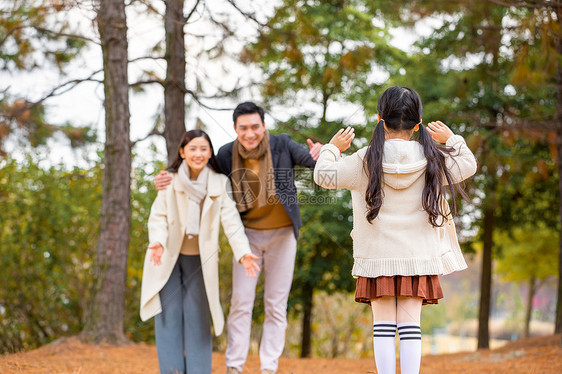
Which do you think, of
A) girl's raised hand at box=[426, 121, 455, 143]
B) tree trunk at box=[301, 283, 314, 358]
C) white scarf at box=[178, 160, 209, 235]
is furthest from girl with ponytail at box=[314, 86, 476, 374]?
tree trunk at box=[301, 283, 314, 358]

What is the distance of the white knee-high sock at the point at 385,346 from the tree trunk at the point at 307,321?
6446 millimetres

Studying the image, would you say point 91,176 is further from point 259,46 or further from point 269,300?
point 269,300

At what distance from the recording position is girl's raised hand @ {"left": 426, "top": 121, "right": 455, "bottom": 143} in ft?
8.93

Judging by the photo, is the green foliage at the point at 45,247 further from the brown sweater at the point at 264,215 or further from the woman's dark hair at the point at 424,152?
the woman's dark hair at the point at 424,152

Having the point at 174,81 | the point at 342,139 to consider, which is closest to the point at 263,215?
the point at 342,139

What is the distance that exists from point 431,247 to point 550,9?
109 inches

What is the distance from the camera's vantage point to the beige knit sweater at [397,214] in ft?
8.23

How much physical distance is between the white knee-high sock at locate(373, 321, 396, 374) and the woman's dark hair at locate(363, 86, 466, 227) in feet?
1.56

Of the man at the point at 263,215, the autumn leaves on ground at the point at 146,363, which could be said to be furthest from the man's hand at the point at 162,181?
the autumn leaves on ground at the point at 146,363

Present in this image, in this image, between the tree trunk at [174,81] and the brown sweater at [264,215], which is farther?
the tree trunk at [174,81]

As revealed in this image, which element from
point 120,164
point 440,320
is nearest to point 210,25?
point 120,164

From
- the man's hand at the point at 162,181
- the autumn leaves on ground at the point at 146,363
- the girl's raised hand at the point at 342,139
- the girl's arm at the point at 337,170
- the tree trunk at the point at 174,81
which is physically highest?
the tree trunk at the point at 174,81

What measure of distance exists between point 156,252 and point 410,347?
148 centimetres

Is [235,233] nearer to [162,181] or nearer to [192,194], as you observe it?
[192,194]
